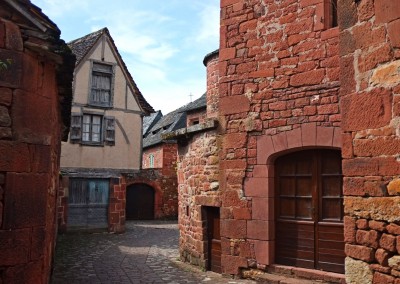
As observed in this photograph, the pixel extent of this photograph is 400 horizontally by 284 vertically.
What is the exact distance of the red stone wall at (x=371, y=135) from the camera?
11.2 feet

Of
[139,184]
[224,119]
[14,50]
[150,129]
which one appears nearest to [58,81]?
[14,50]

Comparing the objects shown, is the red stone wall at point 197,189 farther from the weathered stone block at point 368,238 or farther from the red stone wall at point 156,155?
the red stone wall at point 156,155

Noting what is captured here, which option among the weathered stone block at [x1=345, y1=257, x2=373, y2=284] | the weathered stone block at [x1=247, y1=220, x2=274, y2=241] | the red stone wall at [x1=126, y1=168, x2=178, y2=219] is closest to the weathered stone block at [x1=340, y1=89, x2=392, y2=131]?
the weathered stone block at [x1=345, y1=257, x2=373, y2=284]

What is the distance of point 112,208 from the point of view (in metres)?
15.3

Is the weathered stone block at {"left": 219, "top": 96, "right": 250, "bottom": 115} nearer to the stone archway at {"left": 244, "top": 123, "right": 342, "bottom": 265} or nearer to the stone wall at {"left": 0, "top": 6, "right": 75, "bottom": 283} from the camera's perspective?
the stone archway at {"left": 244, "top": 123, "right": 342, "bottom": 265}

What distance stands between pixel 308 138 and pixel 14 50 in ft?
14.6

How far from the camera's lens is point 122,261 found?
363 inches

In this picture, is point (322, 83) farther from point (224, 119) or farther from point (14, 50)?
point (14, 50)

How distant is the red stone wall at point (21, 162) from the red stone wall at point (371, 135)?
3.05 metres

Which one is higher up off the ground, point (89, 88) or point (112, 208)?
point (89, 88)

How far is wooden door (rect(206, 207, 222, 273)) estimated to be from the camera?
25.6ft

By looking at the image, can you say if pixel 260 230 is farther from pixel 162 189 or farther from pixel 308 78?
pixel 162 189

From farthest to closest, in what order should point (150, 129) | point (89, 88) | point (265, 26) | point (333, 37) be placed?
1. point (150, 129)
2. point (89, 88)
3. point (265, 26)
4. point (333, 37)

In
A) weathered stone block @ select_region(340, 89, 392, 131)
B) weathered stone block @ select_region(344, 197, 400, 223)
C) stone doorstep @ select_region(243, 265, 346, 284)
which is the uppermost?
weathered stone block @ select_region(340, 89, 392, 131)
